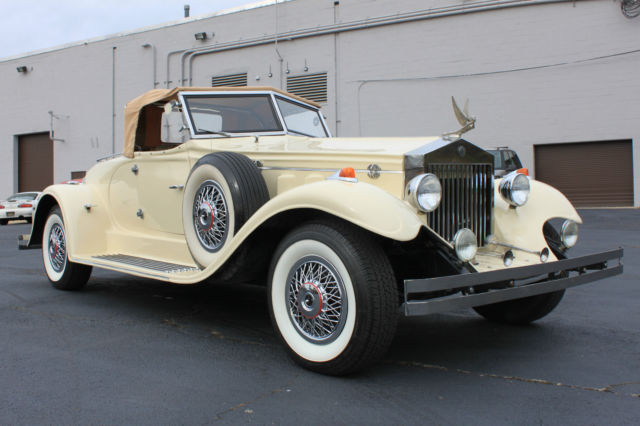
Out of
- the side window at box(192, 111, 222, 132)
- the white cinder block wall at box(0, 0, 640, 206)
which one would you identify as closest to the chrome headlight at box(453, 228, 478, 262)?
the side window at box(192, 111, 222, 132)

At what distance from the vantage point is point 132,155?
502cm

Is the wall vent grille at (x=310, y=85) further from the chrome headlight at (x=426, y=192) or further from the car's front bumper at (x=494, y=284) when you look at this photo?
the chrome headlight at (x=426, y=192)

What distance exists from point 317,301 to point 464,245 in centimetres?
88

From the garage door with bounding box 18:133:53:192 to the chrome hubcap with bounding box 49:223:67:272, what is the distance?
69.2ft

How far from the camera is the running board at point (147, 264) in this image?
406cm

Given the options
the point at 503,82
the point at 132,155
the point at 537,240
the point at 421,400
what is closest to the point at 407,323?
the point at 537,240

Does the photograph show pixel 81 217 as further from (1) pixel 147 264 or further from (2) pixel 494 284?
(2) pixel 494 284

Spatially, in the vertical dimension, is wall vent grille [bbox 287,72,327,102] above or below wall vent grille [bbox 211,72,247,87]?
below

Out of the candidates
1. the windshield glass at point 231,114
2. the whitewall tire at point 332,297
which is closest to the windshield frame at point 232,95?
the windshield glass at point 231,114

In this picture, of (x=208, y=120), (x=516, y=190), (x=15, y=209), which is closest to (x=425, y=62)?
(x=208, y=120)

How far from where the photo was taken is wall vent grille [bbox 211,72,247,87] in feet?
64.0

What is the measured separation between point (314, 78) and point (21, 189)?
1628 cm

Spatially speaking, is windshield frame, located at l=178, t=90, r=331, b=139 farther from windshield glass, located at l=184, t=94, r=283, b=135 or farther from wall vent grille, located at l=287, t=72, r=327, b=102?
wall vent grille, located at l=287, t=72, r=327, b=102

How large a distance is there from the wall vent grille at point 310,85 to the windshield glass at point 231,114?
45.0 ft
